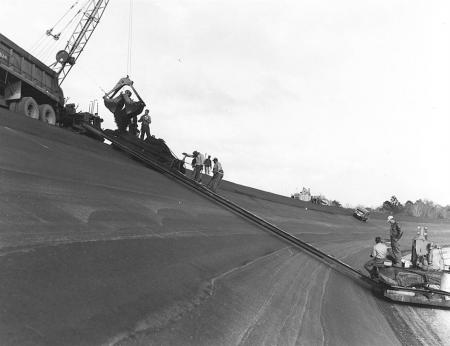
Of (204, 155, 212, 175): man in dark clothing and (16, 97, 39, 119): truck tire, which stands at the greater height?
(16, 97, 39, 119): truck tire

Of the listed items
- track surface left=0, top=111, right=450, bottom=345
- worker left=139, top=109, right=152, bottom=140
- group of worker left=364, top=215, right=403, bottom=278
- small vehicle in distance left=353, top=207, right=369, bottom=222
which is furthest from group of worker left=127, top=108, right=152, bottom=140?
small vehicle in distance left=353, top=207, right=369, bottom=222

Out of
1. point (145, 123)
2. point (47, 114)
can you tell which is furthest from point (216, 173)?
point (47, 114)

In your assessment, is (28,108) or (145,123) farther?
(145,123)

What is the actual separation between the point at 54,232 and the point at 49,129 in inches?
283

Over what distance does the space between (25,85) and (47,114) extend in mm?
1256

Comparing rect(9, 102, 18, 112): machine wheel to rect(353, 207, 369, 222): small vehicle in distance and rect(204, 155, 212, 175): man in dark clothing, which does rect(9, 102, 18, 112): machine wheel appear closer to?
rect(204, 155, 212, 175): man in dark clothing

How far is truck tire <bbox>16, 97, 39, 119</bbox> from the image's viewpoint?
48.2ft

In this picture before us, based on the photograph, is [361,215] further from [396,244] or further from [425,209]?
[425,209]

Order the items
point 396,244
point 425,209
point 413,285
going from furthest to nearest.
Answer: point 425,209 → point 396,244 → point 413,285

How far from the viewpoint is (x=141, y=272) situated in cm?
600

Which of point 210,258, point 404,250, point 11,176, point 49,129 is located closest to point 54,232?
point 11,176

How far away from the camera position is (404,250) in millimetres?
26156

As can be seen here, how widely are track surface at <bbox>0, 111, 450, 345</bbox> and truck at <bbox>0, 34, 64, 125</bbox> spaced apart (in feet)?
10.9

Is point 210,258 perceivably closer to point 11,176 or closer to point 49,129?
point 11,176
